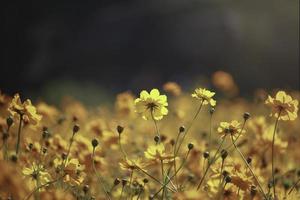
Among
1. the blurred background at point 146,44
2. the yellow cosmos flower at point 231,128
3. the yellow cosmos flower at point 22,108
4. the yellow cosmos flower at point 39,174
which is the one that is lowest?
the yellow cosmos flower at point 39,174

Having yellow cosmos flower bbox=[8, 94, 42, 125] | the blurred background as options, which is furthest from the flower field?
the blurred background

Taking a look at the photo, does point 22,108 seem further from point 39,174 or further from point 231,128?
point 231,128

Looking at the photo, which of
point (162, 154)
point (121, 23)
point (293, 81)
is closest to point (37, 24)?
point (121, 23)

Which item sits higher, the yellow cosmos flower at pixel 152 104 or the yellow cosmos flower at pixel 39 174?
the yellow cosmos flower at pixel 152 104

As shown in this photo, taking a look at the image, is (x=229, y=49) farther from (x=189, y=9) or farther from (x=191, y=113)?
(x=191, y=113)

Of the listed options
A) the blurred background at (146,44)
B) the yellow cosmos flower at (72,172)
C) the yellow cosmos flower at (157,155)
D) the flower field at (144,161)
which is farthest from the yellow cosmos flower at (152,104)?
the blurred background at (146,44)

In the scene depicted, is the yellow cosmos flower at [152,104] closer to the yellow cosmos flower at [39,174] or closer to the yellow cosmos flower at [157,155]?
the yellow cosmos flower at [157,155]
